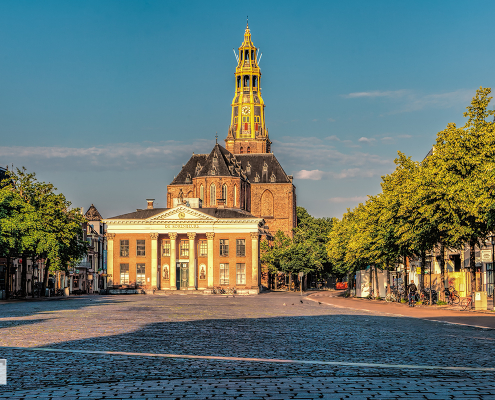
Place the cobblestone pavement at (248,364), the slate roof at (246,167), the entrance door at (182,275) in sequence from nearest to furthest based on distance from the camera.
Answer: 1. the cobblestone pavement at (248,364)
2. the entrance door at (182,275)
3. the slate roof at (246,167)

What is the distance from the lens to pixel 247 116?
493 feet

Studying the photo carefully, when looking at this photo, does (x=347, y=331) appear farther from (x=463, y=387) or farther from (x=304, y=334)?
(x=463, y=387)

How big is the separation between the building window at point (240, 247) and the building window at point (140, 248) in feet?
43.3

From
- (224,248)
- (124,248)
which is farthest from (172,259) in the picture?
(224,248)

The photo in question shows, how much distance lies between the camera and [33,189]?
5919 centimetres

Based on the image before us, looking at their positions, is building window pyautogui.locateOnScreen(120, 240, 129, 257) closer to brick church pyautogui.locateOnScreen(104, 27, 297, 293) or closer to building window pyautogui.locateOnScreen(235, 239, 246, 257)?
brick church pyautogui.locateOnScreen(104, 27, 297, 293)

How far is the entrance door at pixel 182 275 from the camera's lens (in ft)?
317

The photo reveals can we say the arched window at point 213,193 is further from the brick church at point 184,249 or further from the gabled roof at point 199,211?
the gabled roof at point 199,211

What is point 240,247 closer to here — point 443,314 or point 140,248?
point 140,248

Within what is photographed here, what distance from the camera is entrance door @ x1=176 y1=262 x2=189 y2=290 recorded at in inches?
3807

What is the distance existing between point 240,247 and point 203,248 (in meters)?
5.99

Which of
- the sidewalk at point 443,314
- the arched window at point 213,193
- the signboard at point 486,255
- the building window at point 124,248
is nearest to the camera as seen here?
the sidewalk at point 443,314

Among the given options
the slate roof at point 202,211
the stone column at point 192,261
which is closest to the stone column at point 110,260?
the slate roof at point 202,211

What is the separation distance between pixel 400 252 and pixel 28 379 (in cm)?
3810
